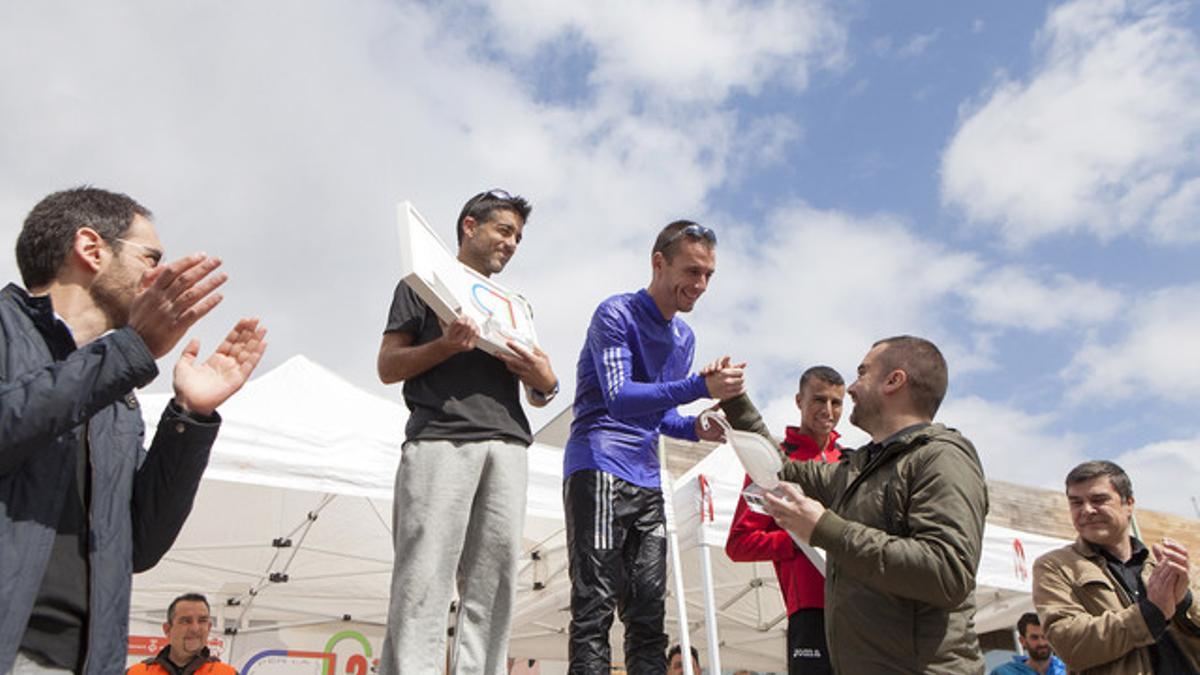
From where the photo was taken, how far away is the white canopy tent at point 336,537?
236 inches

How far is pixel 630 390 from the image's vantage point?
3.40 meters

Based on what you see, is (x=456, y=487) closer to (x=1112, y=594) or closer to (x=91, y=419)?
(x=91, y=419)

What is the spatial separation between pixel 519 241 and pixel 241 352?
1.78 m

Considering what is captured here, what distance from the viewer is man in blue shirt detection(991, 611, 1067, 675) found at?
722cm

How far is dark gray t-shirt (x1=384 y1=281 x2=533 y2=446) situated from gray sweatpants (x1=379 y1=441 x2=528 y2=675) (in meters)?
0.05

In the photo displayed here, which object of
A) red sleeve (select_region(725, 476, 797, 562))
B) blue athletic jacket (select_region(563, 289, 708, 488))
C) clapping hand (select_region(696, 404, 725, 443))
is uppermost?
blue athletic jacket (select_region(563, 289, 708, 488))

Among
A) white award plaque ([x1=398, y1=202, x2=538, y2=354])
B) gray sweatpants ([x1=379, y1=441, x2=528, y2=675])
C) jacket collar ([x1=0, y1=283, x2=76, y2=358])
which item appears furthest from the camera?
white award plaque ([x1=398, y1=202, x2=538, y2=354])

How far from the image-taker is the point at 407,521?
2949 mm

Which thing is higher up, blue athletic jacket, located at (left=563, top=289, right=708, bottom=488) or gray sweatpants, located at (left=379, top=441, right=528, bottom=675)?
blue athletic jacket, located at (left=563, top=289, right=708, bottom=488)

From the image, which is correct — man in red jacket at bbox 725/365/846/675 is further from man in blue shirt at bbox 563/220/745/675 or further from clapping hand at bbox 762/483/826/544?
clapping hand at bbox 762/483/826/544

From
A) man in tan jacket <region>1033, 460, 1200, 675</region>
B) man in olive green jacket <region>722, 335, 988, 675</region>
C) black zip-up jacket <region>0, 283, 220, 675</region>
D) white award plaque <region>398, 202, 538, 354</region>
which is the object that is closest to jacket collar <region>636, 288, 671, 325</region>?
white award plaque <region>398, 202, 538, 354</region>

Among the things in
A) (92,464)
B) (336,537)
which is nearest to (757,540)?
(92,464)

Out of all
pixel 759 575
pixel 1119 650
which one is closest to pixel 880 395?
pixel 1119 650

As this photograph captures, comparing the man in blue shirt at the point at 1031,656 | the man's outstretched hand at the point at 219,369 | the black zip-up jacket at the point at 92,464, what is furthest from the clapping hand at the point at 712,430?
the man in blue shirt at the point at 1031,656
